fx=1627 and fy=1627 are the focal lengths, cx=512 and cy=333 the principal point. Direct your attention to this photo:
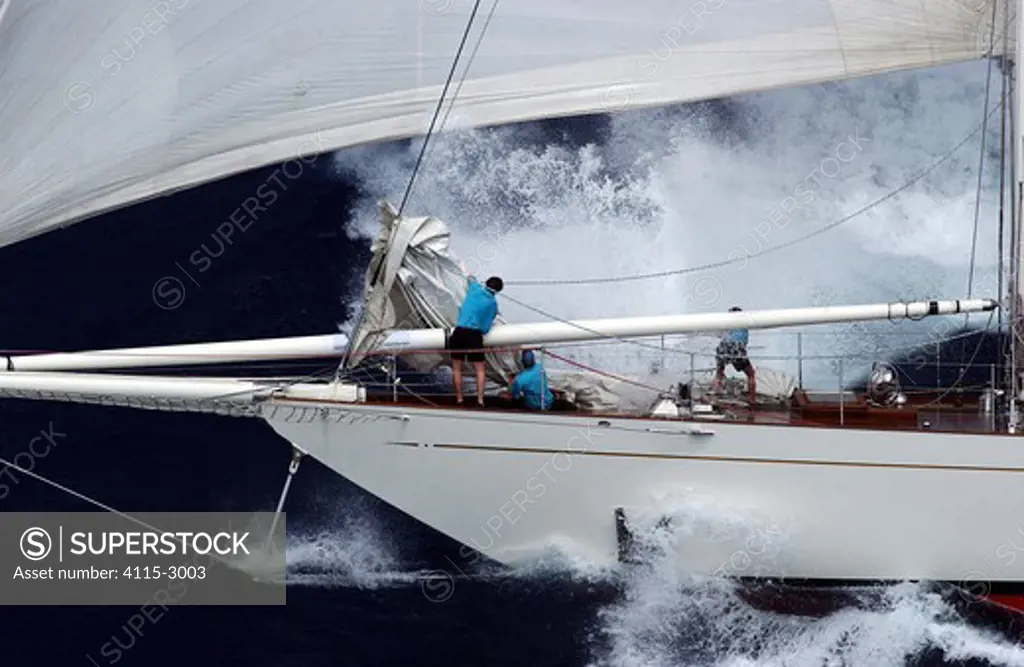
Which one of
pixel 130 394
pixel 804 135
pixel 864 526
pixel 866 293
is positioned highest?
pixel 804 135

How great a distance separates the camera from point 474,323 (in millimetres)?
13367

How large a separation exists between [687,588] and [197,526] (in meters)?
4.56

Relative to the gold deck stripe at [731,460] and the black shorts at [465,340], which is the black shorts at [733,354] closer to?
the gold deck stripe at [731,460]

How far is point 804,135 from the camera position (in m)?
20.0

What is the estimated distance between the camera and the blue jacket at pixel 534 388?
1360 cm

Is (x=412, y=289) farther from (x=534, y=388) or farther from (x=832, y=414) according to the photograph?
(x=832, y=414)

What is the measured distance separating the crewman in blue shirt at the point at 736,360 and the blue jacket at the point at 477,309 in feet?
7.60

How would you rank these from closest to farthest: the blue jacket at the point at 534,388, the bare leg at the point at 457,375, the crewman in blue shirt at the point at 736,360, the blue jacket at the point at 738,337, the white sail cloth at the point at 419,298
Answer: the white sail cloth at the point at 419,298 → the bare leg at the point at 457,375 → the blue jacket at the point at 534,388 → the crewman in blue shirt at the point at 736,360 → the blue jacket at the point at 738,337

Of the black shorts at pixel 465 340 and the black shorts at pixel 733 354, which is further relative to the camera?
the black shorts at pixel 733 354

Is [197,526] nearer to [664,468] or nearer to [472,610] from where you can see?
[472,610]

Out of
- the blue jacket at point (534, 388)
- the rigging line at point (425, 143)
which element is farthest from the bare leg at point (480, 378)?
the rigging line at point (425, 143)

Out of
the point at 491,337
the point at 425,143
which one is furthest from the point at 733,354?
the point at 425,143

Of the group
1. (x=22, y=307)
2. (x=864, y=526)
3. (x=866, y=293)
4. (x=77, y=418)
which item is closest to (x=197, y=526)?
(x=77, y=418)

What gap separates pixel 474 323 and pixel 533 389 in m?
0.78
